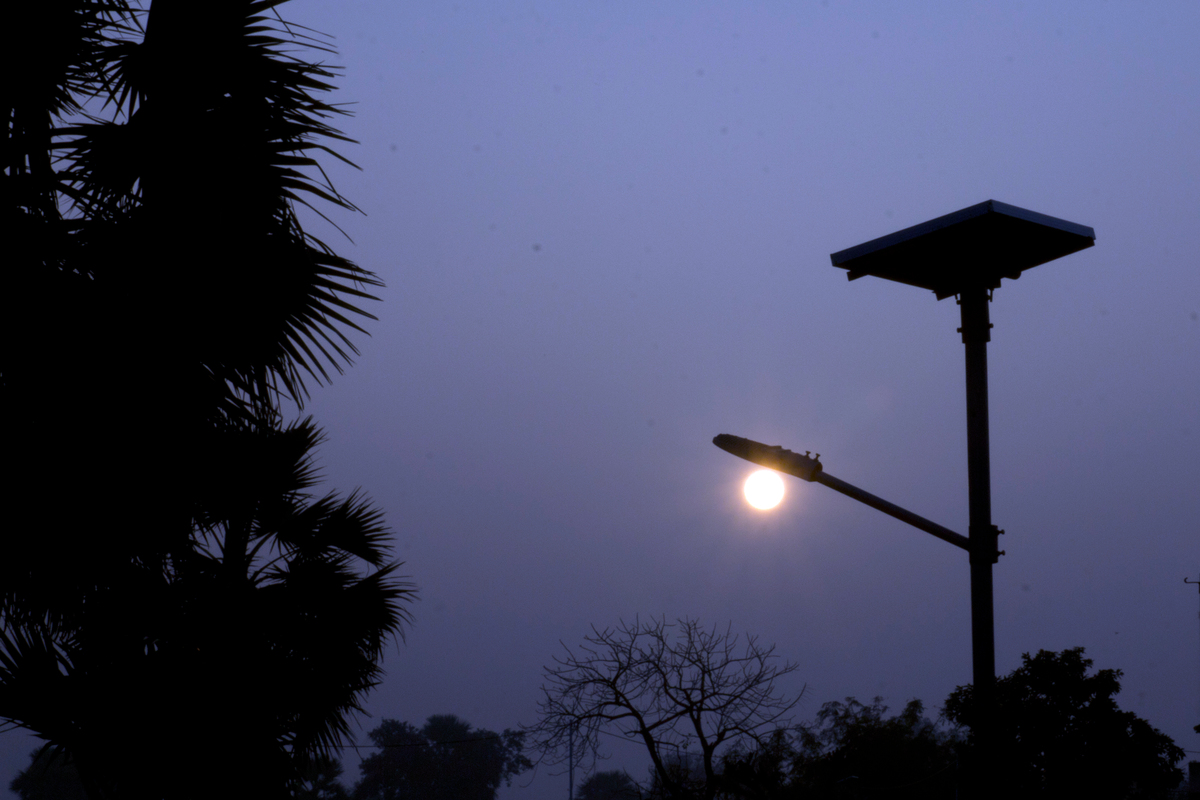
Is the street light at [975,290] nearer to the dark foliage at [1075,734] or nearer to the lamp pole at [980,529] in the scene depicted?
the lamp pole at [980,529]

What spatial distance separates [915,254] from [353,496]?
848 cm

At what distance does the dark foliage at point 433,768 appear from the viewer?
90875 mm

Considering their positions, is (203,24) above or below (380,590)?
above

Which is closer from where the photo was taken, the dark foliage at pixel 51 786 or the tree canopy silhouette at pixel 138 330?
the tree canopy silhouette at pixel 138 330

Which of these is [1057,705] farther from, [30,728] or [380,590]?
[30,728]

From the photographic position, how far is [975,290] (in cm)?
637

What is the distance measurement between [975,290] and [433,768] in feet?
315

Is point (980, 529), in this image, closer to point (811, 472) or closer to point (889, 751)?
point (811, 472)

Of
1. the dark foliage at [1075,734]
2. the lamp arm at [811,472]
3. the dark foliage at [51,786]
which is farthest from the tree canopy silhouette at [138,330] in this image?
the dark foliage at [51,786]

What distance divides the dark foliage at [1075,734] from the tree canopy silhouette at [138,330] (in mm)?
5562

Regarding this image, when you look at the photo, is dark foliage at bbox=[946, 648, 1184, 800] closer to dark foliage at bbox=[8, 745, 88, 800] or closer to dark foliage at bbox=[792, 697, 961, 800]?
dark foliage at bbox=[792, 697, 961, 800]

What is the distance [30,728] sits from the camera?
6305 millimetres

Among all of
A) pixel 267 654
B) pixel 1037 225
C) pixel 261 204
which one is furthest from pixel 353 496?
pixel 1037 225

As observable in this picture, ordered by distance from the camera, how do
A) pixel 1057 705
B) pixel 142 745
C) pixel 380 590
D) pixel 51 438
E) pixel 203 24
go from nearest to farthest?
pixel 51 438
pixel 203 24
pixel 142 745
pixel 1057 705
pixel 380 590
